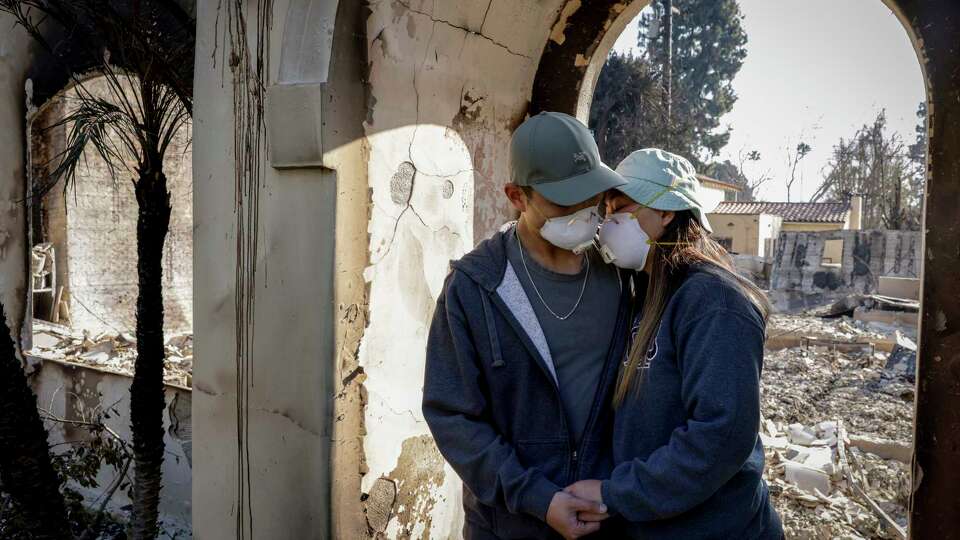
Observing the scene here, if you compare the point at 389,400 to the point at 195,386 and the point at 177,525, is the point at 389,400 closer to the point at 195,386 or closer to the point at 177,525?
the point at 195,386

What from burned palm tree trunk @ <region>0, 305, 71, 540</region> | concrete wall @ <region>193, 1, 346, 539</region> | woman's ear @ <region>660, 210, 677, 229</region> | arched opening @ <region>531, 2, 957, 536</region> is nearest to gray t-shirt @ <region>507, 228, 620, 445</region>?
woman's ear @ <region>660, 210, 677, 229</region>

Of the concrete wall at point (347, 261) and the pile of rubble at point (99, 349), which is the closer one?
the concrete wall at point (347, 261)

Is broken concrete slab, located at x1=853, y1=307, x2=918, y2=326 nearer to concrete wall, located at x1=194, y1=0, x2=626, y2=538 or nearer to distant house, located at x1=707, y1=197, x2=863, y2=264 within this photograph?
concrete wall, located at x1=194, y1=0, x2=626, y2=538

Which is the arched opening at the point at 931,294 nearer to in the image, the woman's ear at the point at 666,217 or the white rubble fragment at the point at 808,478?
the woman's ear at the point at 666,217

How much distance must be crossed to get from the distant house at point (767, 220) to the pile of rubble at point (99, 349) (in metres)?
21.0

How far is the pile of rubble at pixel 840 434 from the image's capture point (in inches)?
158

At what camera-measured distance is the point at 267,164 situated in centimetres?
251

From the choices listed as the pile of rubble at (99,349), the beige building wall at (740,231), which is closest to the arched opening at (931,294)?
the pile of rubble at (99,349)

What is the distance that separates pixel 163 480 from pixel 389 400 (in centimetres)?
316

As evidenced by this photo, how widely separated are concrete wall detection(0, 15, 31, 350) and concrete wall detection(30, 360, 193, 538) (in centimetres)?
68

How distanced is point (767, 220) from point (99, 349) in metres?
26.9

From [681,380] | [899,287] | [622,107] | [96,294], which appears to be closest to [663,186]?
[681,380]

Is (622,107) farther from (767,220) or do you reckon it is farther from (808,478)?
(767,220)

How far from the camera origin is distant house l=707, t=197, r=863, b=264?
89.5 feet
